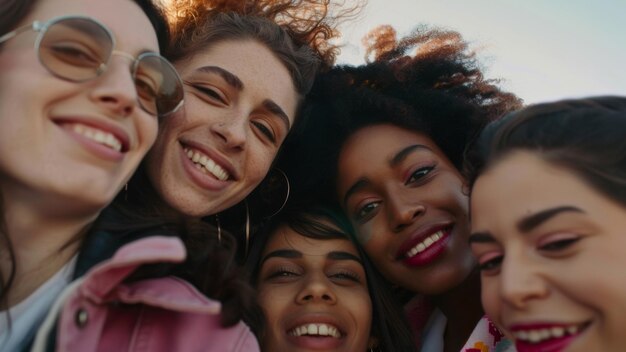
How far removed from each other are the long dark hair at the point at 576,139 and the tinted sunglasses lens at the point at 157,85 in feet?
4.10

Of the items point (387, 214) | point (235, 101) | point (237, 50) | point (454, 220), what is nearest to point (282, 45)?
point (237, 50)

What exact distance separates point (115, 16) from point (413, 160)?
5.75ft

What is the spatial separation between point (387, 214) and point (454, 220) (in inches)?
13.9

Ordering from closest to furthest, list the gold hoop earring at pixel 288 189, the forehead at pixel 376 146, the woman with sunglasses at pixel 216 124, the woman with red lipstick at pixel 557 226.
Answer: the woman with red lipstick at pixel 557 226 → the woman with sunglasses at pixel 216 124 → the forehead at pixel 376 146 → the gold hoop earring at pixel 288 189

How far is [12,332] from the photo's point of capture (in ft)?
6.20

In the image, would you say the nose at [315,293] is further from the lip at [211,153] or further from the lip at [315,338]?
the lip at [211,153]

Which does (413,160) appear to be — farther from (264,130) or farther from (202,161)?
(202,161)

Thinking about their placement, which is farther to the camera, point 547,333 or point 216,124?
point 216,124

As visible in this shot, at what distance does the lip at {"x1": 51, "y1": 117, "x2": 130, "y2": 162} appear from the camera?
6.44 feet

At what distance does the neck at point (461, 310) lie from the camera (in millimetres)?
3344

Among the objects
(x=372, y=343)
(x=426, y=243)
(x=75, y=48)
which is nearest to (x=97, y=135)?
(x=75, y=48)

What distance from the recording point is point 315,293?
3.01 meters

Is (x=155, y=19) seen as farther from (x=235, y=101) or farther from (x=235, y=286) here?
(x=235, y=286)

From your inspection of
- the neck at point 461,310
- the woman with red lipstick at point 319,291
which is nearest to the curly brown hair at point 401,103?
the woman with red lipstick at point 319,291
